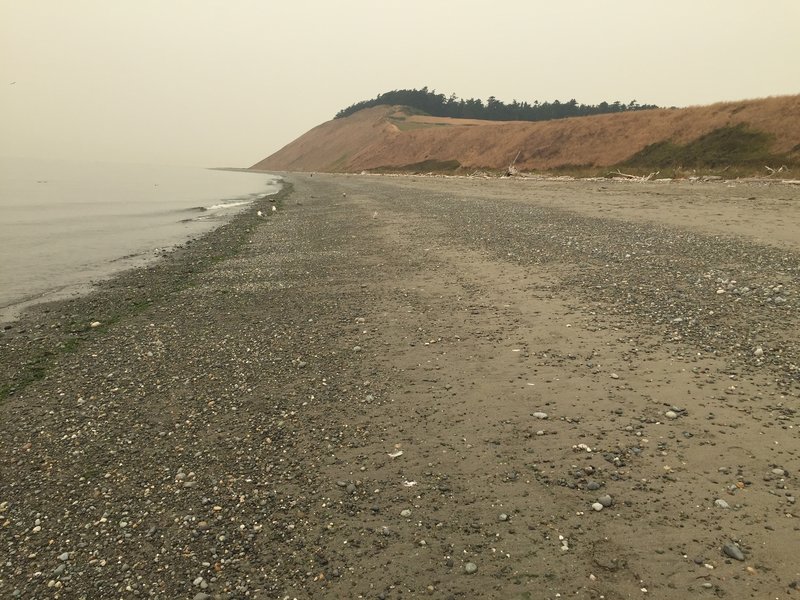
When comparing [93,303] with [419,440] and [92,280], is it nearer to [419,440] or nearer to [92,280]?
[92,280]

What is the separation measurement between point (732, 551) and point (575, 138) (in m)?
67.0

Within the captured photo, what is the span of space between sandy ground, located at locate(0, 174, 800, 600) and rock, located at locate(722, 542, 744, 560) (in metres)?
0.02

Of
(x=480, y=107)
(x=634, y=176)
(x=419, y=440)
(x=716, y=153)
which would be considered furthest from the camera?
(x=480, y=107)

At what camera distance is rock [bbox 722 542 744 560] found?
354 centimetres

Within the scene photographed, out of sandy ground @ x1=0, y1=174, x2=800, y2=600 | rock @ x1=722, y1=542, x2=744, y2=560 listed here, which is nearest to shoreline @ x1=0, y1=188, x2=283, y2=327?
sandy ground @ x1=0, y1=174, x2=800, y2=600

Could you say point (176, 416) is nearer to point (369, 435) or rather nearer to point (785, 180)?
point (369, 435)

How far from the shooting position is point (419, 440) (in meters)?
5.38

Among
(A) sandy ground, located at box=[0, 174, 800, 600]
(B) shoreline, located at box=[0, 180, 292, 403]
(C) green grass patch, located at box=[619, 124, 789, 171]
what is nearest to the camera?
(A) sandy ground, located at box=[0, 174, 800, 600]

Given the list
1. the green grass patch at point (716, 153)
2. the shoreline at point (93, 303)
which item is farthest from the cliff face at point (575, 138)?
the shoreline at point (93, 303)

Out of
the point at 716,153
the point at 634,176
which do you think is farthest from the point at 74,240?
the point at 716,153

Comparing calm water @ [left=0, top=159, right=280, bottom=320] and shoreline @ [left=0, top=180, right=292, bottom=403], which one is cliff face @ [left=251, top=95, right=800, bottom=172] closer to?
shoreline @ [left=0, top=180, right=292, bottom=403]

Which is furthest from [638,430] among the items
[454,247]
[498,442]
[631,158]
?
[631,158]

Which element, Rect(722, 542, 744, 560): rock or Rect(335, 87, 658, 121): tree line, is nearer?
Rect(722, 542, 744, 560): rock

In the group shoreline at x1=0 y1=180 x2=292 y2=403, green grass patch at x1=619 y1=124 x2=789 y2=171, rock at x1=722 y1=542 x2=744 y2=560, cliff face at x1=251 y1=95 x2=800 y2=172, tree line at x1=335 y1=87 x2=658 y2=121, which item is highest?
tree line at x1=335 y1=87 x2=658 y2=121
